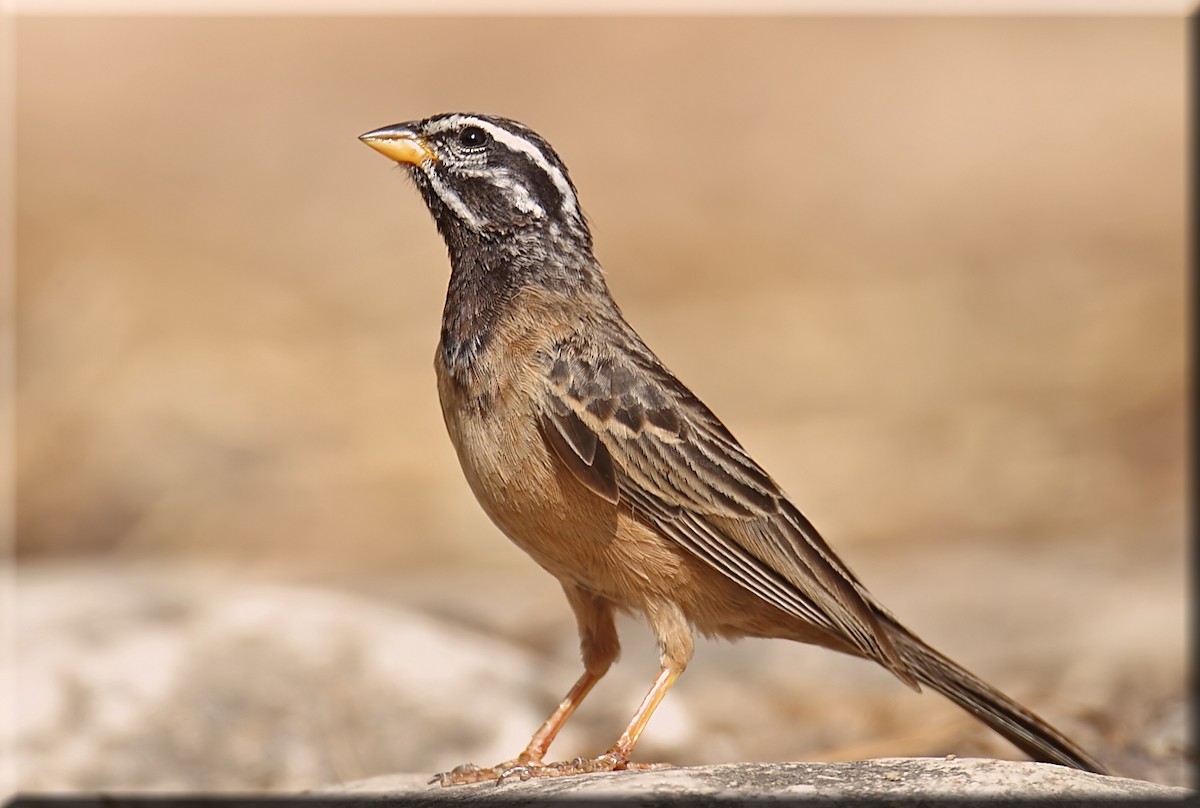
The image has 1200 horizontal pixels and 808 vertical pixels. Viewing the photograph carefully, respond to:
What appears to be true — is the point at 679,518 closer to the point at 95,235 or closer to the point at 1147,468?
the point at 1147,468

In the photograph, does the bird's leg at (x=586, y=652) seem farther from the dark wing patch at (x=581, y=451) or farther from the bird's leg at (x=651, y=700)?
the dark wing patch at (x=581, y=451)

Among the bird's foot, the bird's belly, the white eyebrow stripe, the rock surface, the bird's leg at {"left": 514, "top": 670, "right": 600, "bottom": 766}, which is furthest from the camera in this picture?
the white eyebrow stripe

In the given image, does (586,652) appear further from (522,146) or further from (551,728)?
(522,146)

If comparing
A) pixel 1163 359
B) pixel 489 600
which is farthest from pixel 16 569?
pixel 1163 359

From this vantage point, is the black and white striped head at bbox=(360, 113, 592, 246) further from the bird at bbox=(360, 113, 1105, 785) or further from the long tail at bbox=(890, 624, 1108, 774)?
the long tail at bbox=(890, 624, 1108, 774)

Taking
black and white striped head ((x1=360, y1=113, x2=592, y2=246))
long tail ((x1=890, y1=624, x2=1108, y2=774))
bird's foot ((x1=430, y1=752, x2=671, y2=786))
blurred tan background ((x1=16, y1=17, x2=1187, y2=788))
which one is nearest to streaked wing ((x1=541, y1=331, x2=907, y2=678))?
long tail ((x1=890, y1=624, x2=1108, y2=774))

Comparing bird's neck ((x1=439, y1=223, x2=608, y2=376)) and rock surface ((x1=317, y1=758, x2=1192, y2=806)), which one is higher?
bird's neck ((x1=439, y1=223, x2=608, y2=376))
